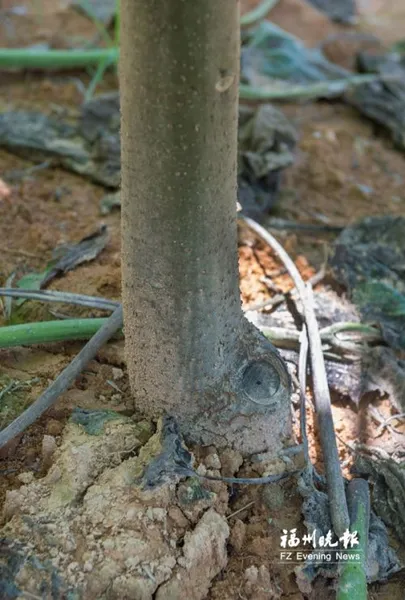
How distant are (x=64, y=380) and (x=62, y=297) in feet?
0.78

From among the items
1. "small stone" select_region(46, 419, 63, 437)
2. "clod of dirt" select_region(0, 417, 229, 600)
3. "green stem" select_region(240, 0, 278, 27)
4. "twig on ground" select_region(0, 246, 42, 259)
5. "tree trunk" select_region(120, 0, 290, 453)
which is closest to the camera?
"tree trunk" select_region(120, 0, 290, 453)

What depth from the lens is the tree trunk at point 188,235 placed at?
0.90 metres

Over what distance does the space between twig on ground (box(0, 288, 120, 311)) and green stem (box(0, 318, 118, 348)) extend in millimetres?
49

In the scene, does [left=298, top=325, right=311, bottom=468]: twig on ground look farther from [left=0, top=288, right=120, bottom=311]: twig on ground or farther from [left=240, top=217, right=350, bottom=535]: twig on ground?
[left=0, top=288, right=120, bottom=311]: twig on ground

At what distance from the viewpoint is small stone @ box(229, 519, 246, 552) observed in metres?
1.18

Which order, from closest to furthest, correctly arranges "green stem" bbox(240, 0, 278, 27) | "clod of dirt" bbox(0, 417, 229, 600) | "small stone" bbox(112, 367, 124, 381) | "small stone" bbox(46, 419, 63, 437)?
1. "clod of dirt" bbox(0, 417, 229, 600)
2. "small stone" bbox(46, 419, 63, 437)
3. "small stone" bbox(112, 367, 124, 381)
4. "green stem" bbox(240, 0, 278, 27)

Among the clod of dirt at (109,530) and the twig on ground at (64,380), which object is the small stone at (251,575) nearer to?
the clod of dirt at (109,530)

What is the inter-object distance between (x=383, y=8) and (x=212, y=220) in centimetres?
334

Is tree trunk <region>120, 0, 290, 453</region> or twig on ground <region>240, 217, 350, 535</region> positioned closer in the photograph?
tree trunk <region>120, 0, 290, 453</region>

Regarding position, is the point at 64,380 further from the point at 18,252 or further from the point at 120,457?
the point at 18,252

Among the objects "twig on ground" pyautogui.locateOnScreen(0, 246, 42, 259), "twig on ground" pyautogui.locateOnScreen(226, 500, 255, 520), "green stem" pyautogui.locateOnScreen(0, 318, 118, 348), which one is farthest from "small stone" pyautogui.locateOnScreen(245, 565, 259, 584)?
"twig on ground" pyautogui.locateOnScreen(0, 246, 42, 259)

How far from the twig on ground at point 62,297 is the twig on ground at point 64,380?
0.20 ft

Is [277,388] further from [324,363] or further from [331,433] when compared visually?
[324,363]

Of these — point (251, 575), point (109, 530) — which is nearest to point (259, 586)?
point (251, 575)
